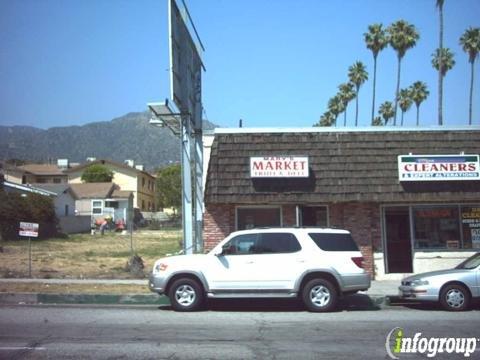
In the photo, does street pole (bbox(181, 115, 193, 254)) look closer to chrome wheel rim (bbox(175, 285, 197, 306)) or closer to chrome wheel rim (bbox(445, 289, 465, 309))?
chrome wheel rim (bbox(175, 285, 197, 306))

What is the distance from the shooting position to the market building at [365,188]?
1755 centimetres

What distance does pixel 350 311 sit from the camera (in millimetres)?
13141

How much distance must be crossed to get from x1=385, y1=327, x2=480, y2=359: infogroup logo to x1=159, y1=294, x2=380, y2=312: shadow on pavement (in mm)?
4011

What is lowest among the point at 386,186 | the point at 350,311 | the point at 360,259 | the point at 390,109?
the point at 350,311

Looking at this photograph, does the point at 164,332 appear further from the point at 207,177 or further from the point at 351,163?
the point at 351,163

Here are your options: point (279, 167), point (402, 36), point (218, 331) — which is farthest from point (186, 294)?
point (402, 36)

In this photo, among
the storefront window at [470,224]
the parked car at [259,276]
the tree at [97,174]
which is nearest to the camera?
the parked car at [259,276]

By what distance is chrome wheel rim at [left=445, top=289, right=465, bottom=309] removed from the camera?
504 inches

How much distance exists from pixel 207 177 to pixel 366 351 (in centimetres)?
997

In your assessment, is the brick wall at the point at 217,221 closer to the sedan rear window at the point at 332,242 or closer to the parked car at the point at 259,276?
the parked car at the point at 259,276

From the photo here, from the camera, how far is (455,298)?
12828mm

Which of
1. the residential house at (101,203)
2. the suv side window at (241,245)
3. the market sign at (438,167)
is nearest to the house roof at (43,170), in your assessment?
the residential house at (101,203)

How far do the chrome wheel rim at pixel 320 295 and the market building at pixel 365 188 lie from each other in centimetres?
511

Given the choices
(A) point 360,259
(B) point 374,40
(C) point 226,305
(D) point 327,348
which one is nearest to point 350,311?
(A) point 360,259
